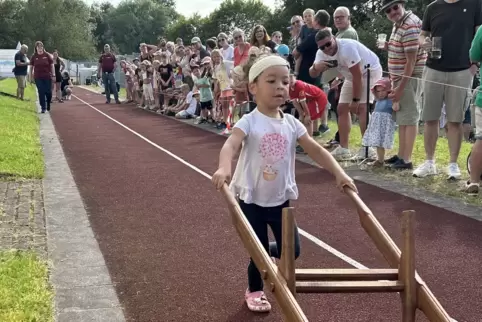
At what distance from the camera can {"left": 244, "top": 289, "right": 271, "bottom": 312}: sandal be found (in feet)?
14.3

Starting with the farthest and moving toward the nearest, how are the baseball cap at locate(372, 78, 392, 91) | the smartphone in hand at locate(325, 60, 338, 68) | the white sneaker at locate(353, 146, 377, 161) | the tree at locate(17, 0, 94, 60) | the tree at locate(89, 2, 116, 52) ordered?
the tree at locate(89, 2, 116, 52) < the tree at locate(17, 0, 94, 60) < the white sneaker at locate(353, 146, 377, 161) < the smartphone in hand at locate(325, 60, 338, 68) < the baseball cap at locate(372, 78, 392, 91)

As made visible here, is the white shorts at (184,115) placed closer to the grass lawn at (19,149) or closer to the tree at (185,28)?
the grass lawn at (19,149)

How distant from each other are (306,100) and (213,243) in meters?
5.19

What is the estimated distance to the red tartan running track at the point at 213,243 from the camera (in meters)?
4.47

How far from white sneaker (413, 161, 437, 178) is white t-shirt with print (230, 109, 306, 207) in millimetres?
4925

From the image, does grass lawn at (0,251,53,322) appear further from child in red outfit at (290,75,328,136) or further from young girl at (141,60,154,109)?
young girl at (141,60,154,109)

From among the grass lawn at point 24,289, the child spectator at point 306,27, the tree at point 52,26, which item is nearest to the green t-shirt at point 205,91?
the child spectator at point 306,27

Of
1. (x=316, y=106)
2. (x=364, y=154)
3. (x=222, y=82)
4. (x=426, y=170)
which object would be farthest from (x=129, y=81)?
(x=426, y=170)

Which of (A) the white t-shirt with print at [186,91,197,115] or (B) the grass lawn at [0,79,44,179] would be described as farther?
(A) the white t-shirt with print at [186,91,197,115]

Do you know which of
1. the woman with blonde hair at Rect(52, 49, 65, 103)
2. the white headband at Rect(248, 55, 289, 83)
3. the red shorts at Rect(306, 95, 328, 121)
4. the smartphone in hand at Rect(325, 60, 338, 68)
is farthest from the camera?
the woman with blonde hair at Rect(52, 49, 65, 103)

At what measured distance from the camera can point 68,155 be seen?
1145 centimetres

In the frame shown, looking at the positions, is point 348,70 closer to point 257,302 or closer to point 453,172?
point 453,172

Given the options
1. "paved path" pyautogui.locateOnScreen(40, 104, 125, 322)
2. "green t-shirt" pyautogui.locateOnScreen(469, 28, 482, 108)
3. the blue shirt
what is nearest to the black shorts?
the blue shirt

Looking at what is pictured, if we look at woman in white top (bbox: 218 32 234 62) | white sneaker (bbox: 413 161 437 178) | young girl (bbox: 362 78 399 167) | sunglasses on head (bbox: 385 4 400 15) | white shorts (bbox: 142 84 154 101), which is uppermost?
sunglasses on head (bbox: 385 4 400 15)
